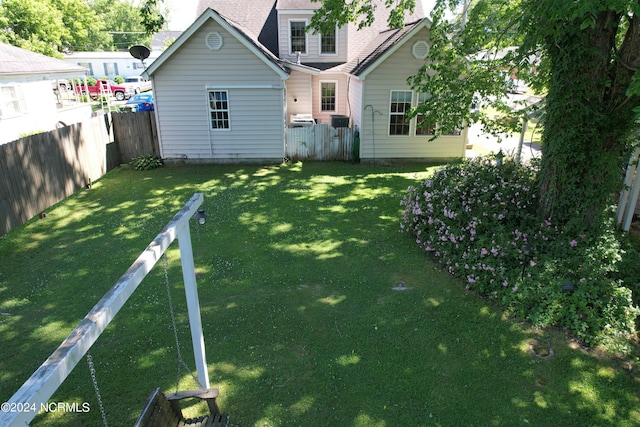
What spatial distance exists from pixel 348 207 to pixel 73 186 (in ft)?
25.7

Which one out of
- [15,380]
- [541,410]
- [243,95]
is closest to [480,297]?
[541,410]

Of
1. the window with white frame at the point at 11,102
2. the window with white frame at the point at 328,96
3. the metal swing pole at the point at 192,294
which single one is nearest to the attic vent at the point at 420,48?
the window with white frame at the point at 328,96

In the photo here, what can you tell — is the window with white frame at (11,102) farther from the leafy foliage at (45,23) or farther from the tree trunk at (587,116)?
the tree trunk at (587,116)

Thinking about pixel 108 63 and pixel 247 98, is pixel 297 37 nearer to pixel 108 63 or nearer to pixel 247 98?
pixel 247 98

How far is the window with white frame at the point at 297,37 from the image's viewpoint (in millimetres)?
18453

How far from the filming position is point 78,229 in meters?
9.11

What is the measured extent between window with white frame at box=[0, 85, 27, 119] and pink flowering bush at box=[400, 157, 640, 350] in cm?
1803

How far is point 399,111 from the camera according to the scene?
14375mm

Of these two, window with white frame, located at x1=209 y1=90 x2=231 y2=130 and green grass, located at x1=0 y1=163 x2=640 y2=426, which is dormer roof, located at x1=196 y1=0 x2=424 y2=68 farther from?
green grass, located at x1=0 y1=163 x2=640 y2=426

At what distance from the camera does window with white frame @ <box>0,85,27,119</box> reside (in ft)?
56.7

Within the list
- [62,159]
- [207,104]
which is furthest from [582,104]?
[62,159]

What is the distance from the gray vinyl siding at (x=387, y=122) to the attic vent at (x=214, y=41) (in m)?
5.02

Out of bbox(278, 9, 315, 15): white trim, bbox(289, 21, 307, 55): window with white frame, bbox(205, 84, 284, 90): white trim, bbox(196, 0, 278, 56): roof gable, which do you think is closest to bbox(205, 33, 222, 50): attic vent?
bbox(205, 84, 284, 90): white trim

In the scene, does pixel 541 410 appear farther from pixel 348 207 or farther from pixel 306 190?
pixel 306 190
